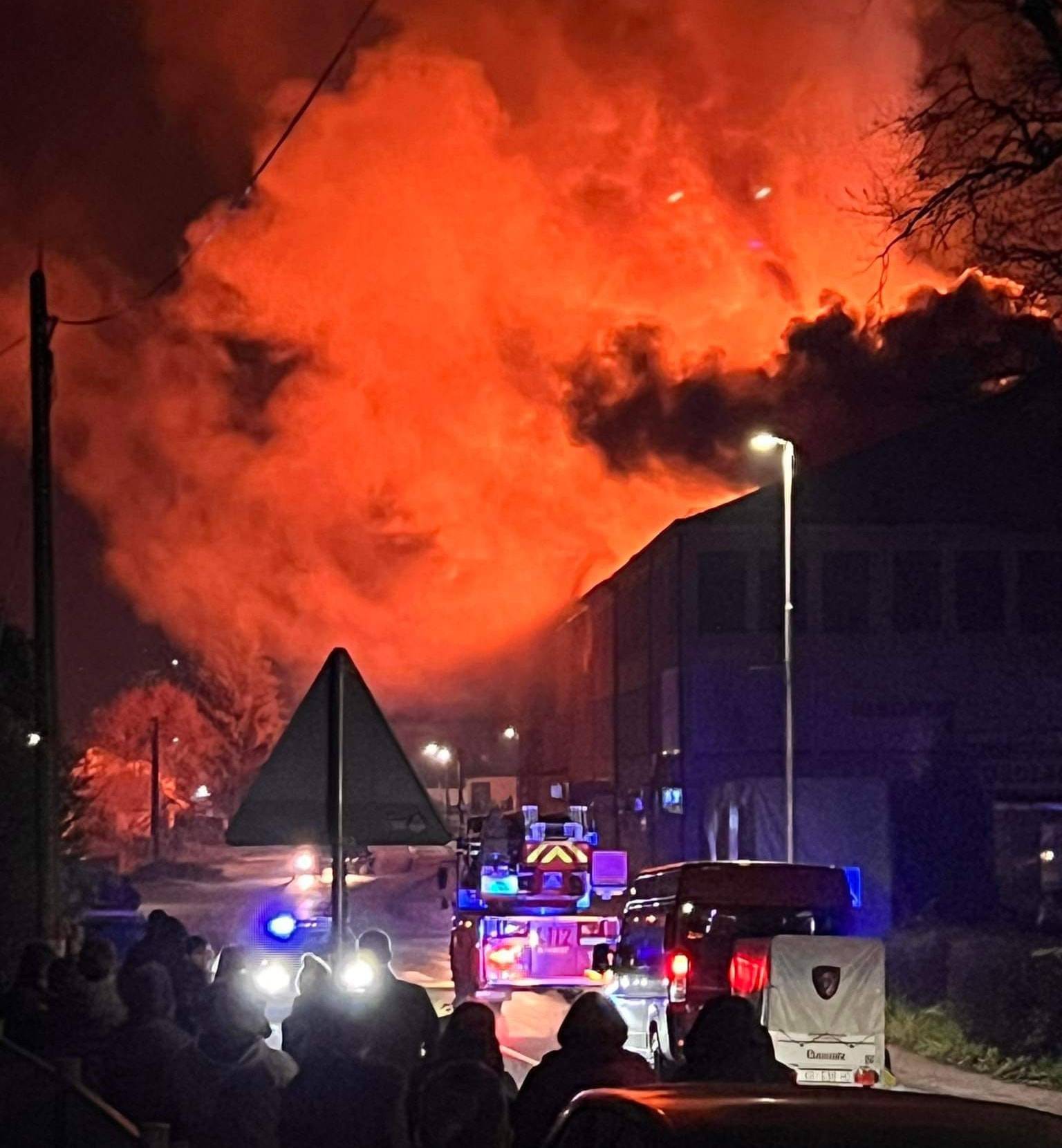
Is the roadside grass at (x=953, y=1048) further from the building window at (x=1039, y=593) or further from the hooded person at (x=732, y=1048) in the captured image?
the building window at (x=1039, y=593)

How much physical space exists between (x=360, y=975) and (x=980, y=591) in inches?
1421

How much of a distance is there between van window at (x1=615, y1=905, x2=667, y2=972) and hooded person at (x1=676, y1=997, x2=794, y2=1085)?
9695 mm

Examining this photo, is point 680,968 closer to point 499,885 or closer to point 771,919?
point 771,919

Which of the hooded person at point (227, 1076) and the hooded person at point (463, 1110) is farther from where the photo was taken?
the hooded person at point (227, 1076)

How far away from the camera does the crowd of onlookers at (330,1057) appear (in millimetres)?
6520

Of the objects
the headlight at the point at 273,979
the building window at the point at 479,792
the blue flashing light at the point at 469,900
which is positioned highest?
the building window at the point at 479,792

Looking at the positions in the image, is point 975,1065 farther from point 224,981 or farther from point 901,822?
point 901,822

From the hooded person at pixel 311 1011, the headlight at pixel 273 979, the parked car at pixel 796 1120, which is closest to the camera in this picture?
the parked car at pixel 796 1120

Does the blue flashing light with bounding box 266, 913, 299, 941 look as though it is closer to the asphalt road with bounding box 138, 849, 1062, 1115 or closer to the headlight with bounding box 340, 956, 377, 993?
the asphalt road with bounding box 138, 849, 1062, 1115

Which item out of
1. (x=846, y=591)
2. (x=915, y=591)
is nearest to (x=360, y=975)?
(x=846, y=591)

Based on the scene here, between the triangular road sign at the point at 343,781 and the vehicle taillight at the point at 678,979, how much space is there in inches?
380

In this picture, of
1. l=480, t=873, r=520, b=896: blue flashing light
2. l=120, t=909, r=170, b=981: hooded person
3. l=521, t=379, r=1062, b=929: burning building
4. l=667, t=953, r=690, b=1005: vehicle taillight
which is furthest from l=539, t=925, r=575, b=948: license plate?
l=521, t=379, r=1062, b=929: burning building

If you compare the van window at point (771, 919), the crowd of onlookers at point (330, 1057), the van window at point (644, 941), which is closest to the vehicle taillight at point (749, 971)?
the van window at point (771, 919)

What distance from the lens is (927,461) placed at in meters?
45.9
